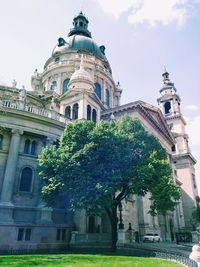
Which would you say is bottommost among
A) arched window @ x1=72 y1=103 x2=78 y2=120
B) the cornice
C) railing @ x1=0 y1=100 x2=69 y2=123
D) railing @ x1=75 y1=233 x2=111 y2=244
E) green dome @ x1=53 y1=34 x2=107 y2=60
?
railing @ x1=75 y1=233 x2=111 y2=244

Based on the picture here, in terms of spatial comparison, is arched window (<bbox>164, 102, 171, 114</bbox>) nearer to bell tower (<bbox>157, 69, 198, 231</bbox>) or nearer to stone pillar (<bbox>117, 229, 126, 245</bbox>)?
bell tower (<bbox>157, 69, 198, 231</bbox>)

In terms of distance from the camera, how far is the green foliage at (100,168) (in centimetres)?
1702

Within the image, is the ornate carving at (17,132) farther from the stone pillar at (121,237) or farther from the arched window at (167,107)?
the arched window at (167,107)

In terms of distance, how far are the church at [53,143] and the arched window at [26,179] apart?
92 mm

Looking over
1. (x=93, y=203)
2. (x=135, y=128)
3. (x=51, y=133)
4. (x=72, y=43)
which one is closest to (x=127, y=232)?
(x=93, y=203)

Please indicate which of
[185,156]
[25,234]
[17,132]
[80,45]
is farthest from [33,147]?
[185,156]

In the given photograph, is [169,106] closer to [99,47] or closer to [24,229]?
[99,47]

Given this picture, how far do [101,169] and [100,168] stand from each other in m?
0.13

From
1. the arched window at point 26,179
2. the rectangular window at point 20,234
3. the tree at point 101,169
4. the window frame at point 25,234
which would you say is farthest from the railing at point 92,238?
the arched window at point 26,179

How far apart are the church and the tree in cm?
295

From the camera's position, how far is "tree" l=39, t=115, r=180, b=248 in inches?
670

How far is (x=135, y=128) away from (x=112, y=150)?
386 centimetres

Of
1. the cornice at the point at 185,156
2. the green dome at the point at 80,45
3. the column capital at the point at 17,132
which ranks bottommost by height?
the column capital at the point at 17,132

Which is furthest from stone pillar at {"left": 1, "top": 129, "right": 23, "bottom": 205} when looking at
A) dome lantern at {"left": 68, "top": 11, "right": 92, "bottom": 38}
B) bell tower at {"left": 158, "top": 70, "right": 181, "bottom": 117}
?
bell tower at {"left": 158, "top": 70, "right": 181, "bottom": 117}
